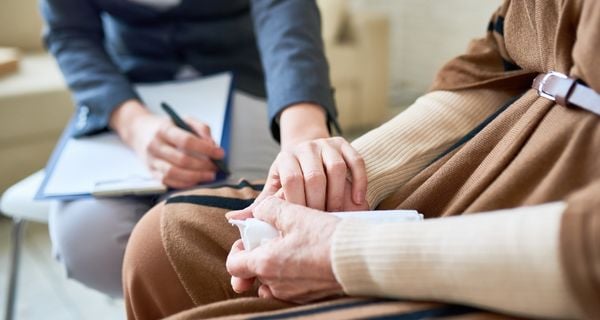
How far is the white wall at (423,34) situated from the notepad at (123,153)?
185cm

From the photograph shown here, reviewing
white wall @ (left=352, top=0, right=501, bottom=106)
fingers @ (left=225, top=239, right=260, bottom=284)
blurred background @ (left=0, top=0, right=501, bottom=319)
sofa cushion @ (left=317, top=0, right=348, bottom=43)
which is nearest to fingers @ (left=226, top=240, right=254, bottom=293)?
fingers @ (left=225, top=239, right=260, bottom=284)

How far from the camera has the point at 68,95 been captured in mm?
1903

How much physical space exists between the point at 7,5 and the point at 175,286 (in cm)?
191

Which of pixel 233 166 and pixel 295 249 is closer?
pixel 295 249

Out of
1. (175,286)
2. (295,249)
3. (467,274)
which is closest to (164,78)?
(175,286)

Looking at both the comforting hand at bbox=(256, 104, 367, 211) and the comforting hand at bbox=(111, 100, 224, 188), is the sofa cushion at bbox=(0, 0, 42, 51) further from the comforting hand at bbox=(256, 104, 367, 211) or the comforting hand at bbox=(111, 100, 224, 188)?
the comforting hand at bbox=(256, 104, 367, 211)

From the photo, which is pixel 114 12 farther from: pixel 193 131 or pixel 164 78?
pixel 193 131

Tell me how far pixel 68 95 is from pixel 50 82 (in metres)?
0.07

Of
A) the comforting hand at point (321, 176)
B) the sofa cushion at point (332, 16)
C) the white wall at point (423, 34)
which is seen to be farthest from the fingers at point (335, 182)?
the white wall at point (423, 34)

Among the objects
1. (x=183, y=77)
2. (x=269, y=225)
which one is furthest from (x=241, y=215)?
(x=183, y=77)

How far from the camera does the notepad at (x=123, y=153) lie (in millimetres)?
874

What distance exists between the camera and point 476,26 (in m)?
2.65

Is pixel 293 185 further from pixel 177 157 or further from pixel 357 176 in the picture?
pixel 177 157

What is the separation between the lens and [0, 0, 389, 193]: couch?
6.09 feet
